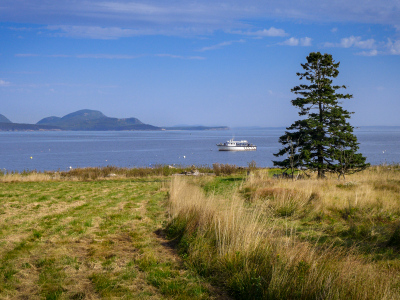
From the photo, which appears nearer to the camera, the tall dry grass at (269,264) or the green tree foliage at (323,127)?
the tall dry grass at (269,264)

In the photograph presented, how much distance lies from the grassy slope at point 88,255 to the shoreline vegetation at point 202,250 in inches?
0.7

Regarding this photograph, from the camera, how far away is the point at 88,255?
7.04 meters

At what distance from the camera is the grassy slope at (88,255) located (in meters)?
5.43

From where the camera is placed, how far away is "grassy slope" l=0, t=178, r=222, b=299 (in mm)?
5426

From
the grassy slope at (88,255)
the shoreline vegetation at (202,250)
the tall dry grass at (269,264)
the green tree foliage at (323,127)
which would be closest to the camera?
the tall dry grass at (269,264)

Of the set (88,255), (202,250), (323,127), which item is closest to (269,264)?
(202,250)

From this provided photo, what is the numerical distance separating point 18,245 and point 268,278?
17.0ft

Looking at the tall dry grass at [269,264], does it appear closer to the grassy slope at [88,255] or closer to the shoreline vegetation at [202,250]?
the shoreline vegetation at [202,250]

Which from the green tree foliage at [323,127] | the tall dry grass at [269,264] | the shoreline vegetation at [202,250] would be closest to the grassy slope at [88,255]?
the shoreline vegetation at [202,250]

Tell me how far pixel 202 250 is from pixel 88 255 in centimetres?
220

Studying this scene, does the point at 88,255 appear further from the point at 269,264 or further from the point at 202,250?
the point at 269,264

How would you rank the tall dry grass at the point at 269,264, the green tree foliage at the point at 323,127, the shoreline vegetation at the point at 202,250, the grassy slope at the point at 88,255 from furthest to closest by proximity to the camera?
the green tree foliage at the point at 323,127, the grassy slope at the point at 88,255, the shoreline vegetation at the point at 202,250, the tall dry grass at the point at 269,264

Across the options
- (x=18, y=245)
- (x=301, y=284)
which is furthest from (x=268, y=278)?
(x=18, y=245)

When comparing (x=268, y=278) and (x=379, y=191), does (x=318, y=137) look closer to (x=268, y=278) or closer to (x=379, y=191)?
(x=379, y=191)
